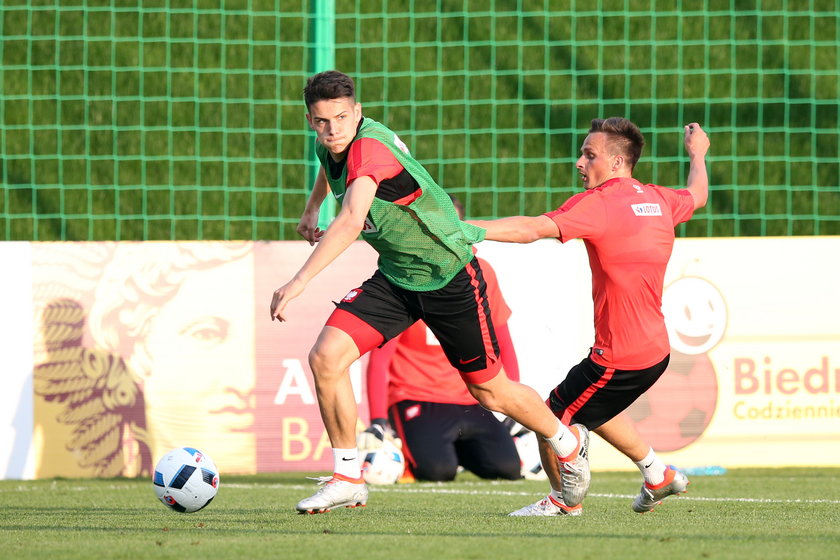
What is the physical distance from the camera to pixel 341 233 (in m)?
4.85

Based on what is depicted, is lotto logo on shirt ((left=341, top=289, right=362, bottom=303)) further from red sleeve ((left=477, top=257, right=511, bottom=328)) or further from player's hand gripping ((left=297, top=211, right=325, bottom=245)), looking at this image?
red sleeve ((left=477, top=257, right=511, bottom=328))

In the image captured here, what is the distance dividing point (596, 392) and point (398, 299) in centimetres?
90

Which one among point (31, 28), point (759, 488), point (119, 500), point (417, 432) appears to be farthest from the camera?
point (31, 28)

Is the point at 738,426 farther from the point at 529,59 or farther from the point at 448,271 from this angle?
the point at 529,59

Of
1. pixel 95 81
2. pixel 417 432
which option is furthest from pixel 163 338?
pixel 95 81

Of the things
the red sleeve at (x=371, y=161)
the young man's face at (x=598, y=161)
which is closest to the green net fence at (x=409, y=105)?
the young man's face at (x=598, y=161)

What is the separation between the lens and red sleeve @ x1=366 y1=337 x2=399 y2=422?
7.76m

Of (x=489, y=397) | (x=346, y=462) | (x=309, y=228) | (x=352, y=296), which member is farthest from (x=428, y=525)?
(x=309, y=228)

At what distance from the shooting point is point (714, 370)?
833 cm

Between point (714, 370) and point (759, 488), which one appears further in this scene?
point (714, 370)

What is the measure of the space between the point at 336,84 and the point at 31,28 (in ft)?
26.3

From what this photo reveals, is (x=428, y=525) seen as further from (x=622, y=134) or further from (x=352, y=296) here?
(x=622, y=134)

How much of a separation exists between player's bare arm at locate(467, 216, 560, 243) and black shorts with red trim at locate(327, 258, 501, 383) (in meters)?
0.41

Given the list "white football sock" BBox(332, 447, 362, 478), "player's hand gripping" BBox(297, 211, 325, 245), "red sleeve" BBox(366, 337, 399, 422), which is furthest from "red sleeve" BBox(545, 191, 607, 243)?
"red sleeve" BBox(366, 337, 399, 422)
